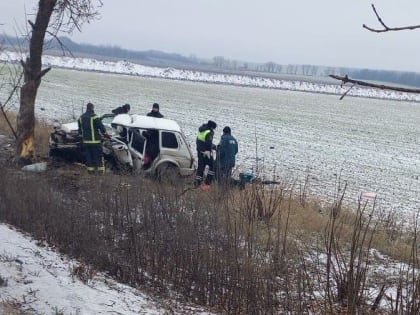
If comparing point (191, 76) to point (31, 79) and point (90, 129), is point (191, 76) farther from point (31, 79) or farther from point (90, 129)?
point (90, 129)

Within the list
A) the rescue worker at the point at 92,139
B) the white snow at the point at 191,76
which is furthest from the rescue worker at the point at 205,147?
the white snow at the point at 191,76

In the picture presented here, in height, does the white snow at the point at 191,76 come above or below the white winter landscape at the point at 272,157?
above

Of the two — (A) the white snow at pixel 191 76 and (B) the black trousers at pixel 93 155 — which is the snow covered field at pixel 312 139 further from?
(A) the white snow at pixel 191 76

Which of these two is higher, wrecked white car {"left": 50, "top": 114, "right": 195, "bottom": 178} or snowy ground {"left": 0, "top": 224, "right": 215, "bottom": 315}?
wrecked white car {"left": 50, "top": 114, "right": 195, "bottom": 178}

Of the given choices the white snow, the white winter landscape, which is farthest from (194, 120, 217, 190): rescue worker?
the white snow

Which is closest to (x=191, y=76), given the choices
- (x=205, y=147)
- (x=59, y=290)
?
(x=205, y=147)

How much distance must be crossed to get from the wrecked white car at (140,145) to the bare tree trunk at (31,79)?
60cm

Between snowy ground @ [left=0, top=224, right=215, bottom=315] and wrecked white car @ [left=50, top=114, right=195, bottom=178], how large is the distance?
17.5 ft

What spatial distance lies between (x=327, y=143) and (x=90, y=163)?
18.9m

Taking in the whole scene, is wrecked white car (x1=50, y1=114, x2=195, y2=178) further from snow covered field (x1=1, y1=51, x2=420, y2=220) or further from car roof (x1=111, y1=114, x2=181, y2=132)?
snow covered field (x1=1, y1=51, x2=420, y2=220)

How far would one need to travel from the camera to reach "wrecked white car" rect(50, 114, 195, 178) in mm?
12031

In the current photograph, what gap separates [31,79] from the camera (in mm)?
12078

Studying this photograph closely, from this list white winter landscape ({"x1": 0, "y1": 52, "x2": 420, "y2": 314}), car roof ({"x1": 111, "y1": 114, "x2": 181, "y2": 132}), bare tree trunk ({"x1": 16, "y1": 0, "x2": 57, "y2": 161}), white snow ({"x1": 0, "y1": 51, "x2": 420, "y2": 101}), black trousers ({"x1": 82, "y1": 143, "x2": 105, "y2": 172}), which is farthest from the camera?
white snow ({"x1": 0, "y1": 51, "x2": 420, "y2": 101})

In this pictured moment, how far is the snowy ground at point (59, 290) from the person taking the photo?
5314 mm
